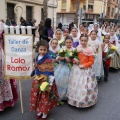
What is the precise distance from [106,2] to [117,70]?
35.1 meters

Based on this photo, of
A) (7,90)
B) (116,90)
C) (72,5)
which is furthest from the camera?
(72,5)

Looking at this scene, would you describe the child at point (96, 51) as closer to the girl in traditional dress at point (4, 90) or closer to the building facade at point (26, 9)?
the girl in traditional dress at point (4, 90)

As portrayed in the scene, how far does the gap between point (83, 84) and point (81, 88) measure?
9 cm

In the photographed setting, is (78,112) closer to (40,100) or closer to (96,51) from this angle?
(40,100)

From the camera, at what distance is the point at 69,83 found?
398 centimetres

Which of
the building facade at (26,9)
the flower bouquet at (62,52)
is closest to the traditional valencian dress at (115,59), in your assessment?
the flower bouquet at (62,52)

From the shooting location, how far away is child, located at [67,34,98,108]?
3777 millimetres

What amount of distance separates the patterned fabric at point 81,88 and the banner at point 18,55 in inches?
38.9

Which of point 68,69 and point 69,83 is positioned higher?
point 68,69

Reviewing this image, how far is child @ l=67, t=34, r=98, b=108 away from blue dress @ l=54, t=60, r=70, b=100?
0.11m

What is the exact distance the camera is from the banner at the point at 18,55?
10.6 ft

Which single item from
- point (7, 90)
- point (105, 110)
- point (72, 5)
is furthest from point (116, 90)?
point (72, 5)

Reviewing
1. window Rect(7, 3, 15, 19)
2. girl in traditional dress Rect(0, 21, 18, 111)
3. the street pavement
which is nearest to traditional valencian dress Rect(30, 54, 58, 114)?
the street pavement

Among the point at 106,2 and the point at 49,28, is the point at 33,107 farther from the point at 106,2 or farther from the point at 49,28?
the point at 106,2
